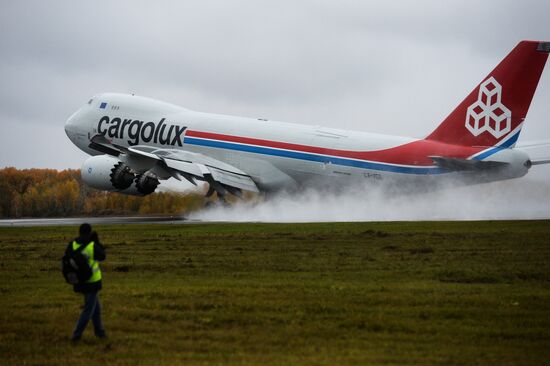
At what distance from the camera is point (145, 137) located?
168ft

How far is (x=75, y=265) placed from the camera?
14.3 meters

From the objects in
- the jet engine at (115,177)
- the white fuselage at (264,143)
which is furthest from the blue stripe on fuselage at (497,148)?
the jet engine at (115,177)

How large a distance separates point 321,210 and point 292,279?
23968 millimetres

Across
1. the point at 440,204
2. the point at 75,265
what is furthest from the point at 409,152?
the point at 75,265

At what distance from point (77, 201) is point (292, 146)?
2954 centimetres

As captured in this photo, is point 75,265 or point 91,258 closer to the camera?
point 75,265

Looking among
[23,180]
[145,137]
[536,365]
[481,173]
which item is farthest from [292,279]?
[23,180]

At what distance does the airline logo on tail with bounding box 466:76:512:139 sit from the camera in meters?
39.1

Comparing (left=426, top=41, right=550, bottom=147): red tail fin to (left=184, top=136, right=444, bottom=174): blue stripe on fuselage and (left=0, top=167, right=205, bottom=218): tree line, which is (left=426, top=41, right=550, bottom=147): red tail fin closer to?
(left=184, top=136, right=444, bottom=174): blue stripe on fuselage

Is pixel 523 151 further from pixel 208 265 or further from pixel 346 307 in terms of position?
pixel 346 307

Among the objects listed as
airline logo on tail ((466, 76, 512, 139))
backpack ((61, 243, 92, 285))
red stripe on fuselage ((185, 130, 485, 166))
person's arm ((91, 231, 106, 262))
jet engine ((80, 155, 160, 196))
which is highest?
airline logo on tail ((466, 76, 512, 139))

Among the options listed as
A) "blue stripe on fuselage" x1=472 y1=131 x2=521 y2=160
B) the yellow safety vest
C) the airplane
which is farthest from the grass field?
the airplane

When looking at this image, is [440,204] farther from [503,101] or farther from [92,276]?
[92,276]

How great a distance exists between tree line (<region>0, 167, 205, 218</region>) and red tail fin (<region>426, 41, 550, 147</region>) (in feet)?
51.2
